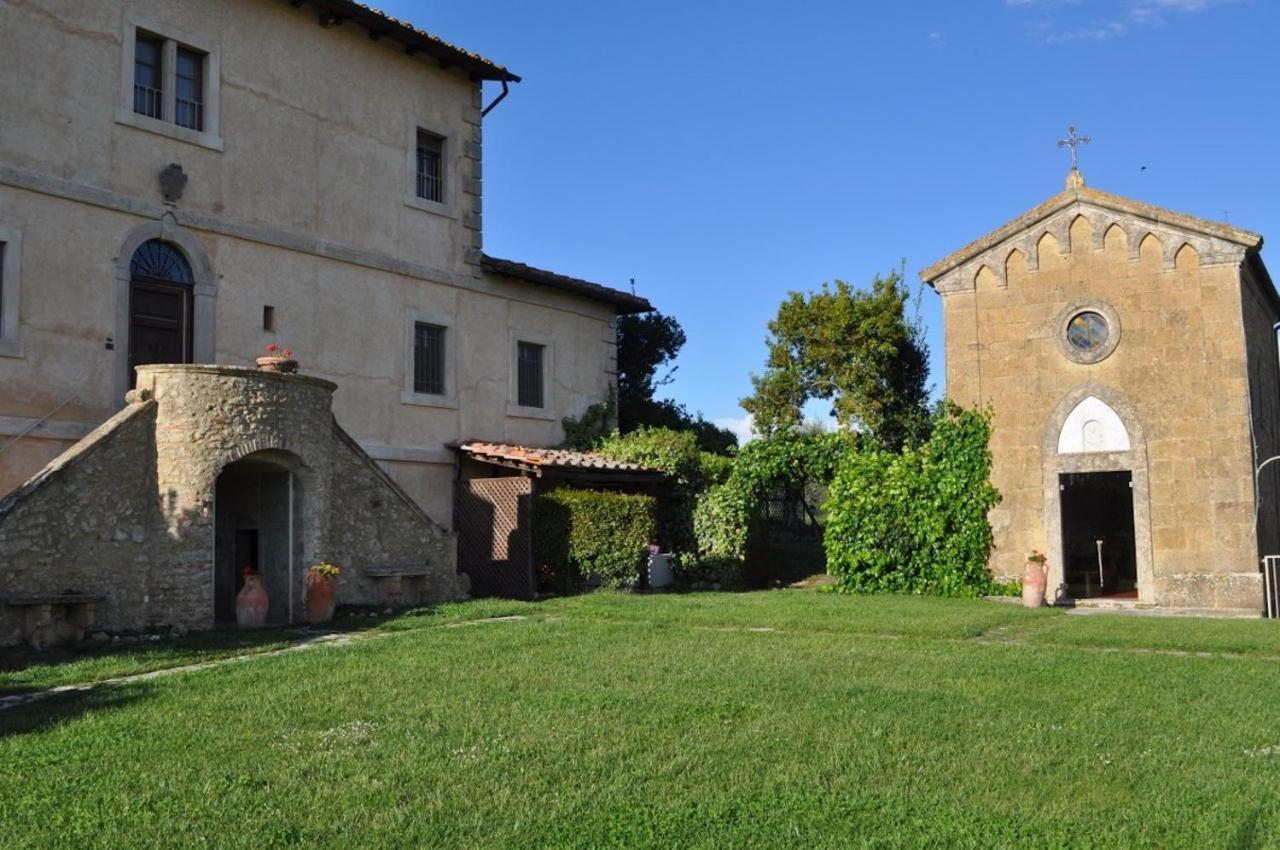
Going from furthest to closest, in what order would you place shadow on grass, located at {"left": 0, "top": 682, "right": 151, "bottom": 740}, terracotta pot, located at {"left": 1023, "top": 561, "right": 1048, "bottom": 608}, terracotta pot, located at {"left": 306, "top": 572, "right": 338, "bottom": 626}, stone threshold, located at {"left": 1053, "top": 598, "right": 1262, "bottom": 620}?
terracotta pot, located at {"left": 1023, "top": 561, "right": 1048, "bottom": 608}, stone threshold, located at {"left": 1053, "top": 598, "right": 1262, "bottom": 620}, terracotta pot, located at {"left": 306, "top": 572, "right": 338, "bottom": 626}, shadow on grass, located at {"left": 0, "top": 682, "right": 151, "bottom": 740}

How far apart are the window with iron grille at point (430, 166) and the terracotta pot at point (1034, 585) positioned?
38.1 ft

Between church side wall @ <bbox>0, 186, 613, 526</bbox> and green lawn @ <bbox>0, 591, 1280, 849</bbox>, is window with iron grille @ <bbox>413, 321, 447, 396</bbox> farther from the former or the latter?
green lawn @ <bbox>0, 591, 1280, 849</bbox>

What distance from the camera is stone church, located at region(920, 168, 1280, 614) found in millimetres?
16469

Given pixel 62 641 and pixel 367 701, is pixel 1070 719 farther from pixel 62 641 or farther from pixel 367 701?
pixel 62 641

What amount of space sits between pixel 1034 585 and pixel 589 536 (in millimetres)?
6903

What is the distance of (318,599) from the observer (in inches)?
551

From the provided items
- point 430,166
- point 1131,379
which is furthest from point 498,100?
point 1131,379

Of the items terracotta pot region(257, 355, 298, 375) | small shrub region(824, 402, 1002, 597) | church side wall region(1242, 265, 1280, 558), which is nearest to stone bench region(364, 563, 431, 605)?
A: terracotta pot region(257, 355, 298, 375)

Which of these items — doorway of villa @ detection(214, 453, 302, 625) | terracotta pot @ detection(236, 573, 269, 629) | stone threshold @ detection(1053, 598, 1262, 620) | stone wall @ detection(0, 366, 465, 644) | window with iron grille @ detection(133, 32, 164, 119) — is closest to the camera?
stone wall @ detection(0, 366, 465, 644)

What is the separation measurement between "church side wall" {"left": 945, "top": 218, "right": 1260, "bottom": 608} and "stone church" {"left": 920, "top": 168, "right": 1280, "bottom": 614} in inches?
0.8

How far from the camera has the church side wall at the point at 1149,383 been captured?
16375 mm

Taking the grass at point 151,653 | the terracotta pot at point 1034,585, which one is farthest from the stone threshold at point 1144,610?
the grass at point 151,653

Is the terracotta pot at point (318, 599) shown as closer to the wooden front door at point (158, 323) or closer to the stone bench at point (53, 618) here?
→ the stone bench at point (53, 618)

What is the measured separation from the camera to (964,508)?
1828 cm
